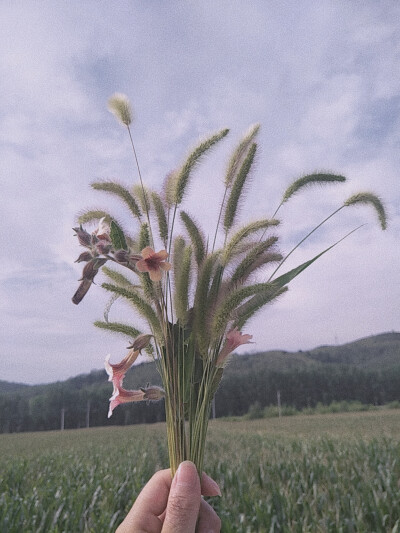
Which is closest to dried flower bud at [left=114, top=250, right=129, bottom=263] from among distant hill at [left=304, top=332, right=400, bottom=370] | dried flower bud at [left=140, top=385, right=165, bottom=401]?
dried flower bud at [left=140, top=385, right=165, bottom=401]

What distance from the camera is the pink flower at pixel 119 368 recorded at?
1.55 m

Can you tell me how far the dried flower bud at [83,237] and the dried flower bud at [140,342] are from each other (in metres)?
0.33

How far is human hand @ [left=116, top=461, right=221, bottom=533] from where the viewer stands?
4.56 feet

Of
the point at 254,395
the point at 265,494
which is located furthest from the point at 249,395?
the point at 265,494

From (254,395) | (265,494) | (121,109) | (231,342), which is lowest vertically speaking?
(265,494)

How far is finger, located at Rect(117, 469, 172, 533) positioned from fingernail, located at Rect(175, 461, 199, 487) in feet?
0.55

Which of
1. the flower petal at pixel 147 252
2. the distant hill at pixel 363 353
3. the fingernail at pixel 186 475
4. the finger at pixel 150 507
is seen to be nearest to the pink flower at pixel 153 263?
the flower petal at pixel 147 252

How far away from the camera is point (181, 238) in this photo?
171cm

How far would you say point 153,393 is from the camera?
1.51 meters

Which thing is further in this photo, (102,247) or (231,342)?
(231,342)

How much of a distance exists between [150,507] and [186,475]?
24cm

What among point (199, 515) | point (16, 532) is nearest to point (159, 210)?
point (199, 515)

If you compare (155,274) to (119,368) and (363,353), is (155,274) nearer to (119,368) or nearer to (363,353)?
(119,368)

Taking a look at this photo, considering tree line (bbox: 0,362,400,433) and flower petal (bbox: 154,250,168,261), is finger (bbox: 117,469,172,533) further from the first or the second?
A: tree line (bbox: 0,362,400,433)
